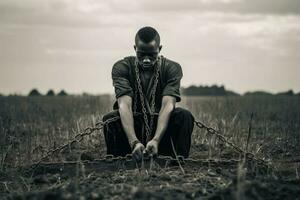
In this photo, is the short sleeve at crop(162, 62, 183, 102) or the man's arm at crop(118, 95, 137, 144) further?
the short sleeve at crop(162, 62, 183, 102)

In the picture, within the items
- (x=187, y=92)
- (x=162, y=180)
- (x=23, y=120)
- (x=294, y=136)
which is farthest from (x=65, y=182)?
(x=187, y=92)

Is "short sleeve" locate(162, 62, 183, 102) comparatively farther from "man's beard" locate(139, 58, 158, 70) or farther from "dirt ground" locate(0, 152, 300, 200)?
"dirt ground" locate(0, 152, 300, 200)

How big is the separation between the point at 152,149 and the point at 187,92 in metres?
44.4

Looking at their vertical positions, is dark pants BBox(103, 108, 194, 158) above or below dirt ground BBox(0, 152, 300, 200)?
above

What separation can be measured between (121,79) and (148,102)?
0.41m

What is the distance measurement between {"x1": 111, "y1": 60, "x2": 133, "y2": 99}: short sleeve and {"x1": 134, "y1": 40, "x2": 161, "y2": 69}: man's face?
0.21 m

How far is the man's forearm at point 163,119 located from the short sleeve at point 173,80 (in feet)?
0.53

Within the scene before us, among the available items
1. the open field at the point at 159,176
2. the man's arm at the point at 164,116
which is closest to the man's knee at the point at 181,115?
the man's arm at the point at 164,116

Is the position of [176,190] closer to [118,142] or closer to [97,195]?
[97,195]

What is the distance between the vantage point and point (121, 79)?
634 cm

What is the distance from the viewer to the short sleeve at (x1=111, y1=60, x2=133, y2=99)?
6.23 meters

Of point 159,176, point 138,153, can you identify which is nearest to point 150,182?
point 159,176

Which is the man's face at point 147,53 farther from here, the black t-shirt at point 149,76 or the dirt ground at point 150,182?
the dirt ground at point 150,182

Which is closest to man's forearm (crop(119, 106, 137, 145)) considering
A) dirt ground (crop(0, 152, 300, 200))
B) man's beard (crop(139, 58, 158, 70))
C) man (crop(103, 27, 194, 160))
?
man (crop(103, 27, 194, 160))
